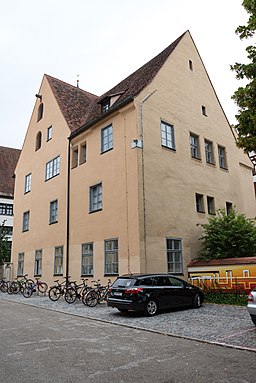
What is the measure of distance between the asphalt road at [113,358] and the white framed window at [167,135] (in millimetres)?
11290

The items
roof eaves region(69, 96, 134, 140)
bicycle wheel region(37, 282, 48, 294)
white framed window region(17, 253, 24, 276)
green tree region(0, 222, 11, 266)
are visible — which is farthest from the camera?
green tree region(0, 222, 11, 266)

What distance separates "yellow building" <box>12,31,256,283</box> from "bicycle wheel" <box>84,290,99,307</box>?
1.67 metres

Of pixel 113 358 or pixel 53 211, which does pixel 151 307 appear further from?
pixel 53 211

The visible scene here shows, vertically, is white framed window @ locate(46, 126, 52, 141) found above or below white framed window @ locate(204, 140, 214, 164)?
above

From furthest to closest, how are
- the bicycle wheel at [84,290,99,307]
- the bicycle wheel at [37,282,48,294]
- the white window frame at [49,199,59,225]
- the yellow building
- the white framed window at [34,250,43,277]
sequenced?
the white framed window at [34,250,43,277], the white window frame at [49,199,59,225], the bicycle wheel at [37,282,48,294], the yellow building, the bicycle wheel at [84,290,99,307]

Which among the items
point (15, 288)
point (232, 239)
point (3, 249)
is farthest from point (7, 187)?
point (232, 239)

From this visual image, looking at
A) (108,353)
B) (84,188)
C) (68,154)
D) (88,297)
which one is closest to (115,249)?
(88,297)

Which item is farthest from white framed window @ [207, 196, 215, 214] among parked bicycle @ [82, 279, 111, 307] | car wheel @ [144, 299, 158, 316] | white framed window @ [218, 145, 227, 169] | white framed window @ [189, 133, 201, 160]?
car wheel @ [144, 299, 158, 316]

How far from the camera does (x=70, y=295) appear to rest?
1705cm

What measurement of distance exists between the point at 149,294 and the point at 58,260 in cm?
1107

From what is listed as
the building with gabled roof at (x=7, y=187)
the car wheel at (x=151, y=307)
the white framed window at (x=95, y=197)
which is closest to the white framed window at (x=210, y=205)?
the white framed window at (x=95, y=197)

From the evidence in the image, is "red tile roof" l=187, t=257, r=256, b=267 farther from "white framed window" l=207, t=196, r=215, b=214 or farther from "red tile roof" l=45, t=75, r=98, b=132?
"red tile roof" l=45, t=75, r=98, b=132

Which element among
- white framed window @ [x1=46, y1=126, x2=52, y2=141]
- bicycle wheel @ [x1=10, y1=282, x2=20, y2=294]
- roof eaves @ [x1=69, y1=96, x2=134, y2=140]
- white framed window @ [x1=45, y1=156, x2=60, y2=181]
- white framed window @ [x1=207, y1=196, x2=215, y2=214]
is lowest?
bicycle wheel @ [x1=10, y1=282, x2=20, y2=294]

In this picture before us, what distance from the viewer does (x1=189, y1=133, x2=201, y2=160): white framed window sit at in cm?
2062
